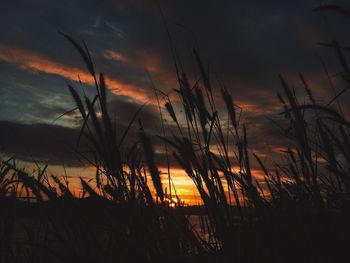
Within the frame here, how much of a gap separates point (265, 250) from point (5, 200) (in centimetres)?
230

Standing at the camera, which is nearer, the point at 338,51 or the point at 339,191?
the point at 338,51

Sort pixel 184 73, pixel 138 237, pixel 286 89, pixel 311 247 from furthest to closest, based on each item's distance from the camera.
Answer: pixel 184 73 < pixel 286 89 < pixel 138 237 < pixel 311 247

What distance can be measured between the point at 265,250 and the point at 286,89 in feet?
3.03

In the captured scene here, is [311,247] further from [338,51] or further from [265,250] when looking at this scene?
[338,51]

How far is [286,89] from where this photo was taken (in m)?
2.22

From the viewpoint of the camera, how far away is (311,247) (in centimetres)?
175

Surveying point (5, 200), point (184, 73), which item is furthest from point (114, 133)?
point (5, 200)

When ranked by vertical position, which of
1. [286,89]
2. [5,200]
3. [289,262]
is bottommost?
[289,262]

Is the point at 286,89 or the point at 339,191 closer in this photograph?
the point at 286,89

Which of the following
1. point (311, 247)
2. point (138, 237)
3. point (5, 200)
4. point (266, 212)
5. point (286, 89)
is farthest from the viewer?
point (5, 200)

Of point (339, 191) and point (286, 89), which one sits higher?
point (286, 89)

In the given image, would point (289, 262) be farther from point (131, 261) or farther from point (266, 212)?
point (131, 261)

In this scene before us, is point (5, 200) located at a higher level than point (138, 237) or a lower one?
higher

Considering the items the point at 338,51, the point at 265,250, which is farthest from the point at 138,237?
the point at 338,51
